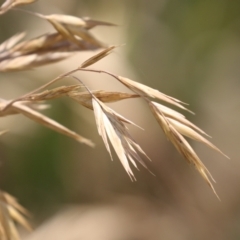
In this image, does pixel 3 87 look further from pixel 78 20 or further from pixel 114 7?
pixel 78 20

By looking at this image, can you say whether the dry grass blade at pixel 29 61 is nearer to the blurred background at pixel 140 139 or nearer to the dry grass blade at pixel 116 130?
the dry grass blade at pixel 116 130

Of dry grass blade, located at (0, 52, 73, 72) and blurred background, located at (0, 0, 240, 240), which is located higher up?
dry grass blade, located at (0, 52, 73, 72)

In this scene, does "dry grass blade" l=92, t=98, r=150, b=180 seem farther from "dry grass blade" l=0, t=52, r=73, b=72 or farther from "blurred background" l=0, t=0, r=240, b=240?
"blurred background" l=0, t=0, r=240, b=240

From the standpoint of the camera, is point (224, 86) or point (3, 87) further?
point (224, 86)

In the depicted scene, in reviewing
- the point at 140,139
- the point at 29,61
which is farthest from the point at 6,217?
the point at 140,139

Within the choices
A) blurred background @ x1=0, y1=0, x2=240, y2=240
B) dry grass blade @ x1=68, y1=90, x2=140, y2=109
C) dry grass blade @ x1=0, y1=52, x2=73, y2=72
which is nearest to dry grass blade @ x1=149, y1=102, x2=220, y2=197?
dry grass blade @ x1=68, y1=90, x2=140, y2=109

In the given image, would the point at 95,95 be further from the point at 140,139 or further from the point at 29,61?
the point at 140,139

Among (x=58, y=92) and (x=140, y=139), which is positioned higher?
(x=58, y=92)

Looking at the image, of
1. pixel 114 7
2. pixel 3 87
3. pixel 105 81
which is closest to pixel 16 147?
pixel 3 87
